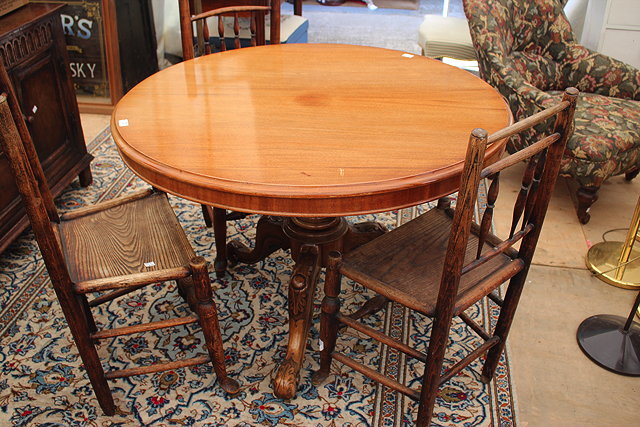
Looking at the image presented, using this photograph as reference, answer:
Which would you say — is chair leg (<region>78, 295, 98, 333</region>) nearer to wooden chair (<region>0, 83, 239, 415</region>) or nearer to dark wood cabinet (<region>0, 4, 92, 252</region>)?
wooden chair (<region>0, 83, 239, 415</region>)

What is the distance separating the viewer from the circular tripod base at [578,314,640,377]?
1.94m

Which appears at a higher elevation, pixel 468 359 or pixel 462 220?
pixel 462 220

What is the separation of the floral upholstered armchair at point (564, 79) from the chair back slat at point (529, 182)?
118 cm

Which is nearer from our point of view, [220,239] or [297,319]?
[297,319]

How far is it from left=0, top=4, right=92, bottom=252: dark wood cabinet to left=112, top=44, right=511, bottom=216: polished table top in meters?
0.76

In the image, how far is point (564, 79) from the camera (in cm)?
305

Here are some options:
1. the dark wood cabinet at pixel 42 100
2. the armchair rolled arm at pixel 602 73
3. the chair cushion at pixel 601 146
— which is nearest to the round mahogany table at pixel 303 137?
the dark wood cabinet at pixel 42 100

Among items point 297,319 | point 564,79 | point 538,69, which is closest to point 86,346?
point 297,319

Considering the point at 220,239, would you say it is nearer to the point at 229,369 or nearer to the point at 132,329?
the point at 229,369

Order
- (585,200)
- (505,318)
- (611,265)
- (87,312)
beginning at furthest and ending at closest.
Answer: (585,200) < (611,265) < (87,312) < (505,318)

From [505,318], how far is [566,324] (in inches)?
22.7

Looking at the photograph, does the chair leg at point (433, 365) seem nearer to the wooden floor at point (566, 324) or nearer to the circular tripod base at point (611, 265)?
the wooden floor at point (566, 324)

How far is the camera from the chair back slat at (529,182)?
1.25 m

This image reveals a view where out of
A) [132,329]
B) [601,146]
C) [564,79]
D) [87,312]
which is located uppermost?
[564,79]
